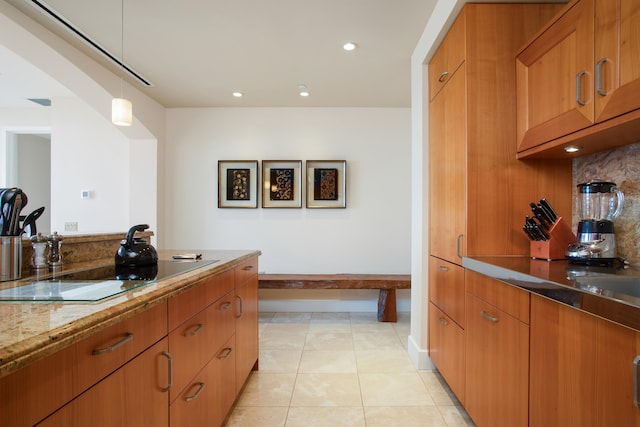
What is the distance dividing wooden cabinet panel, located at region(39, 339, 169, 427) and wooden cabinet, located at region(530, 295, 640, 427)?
130 cm

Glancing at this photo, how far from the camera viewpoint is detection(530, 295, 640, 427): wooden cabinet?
0.79 meters

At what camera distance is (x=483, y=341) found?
1497 mm

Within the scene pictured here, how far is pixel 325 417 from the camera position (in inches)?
71.5

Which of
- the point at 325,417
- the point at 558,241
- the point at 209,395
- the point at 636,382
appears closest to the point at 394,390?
the point at 325,417

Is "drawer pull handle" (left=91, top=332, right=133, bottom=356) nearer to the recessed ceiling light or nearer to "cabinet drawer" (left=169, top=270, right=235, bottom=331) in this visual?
"cabinet drawer" (left=169, top=270, right=235, bottom=331)

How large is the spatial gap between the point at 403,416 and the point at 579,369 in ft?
3.91

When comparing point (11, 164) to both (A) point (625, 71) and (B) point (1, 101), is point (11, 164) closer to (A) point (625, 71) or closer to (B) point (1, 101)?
(B) point (1, 101)

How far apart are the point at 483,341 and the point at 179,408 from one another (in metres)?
1.36

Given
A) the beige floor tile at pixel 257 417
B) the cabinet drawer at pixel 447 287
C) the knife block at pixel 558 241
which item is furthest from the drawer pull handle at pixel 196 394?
the knife block at pixel 558 241

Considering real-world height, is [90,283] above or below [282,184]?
below

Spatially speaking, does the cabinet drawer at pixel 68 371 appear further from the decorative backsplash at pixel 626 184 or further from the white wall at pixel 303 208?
the white wall at pixel 303 208

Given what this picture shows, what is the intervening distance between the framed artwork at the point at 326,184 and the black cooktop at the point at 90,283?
7.99 ft

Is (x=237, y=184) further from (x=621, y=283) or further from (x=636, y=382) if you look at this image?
(x=636, y=382)

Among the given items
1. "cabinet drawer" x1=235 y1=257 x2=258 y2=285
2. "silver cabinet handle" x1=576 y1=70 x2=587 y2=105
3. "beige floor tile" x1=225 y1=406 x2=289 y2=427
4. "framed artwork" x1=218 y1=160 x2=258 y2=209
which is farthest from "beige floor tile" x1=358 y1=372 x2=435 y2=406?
"framed artwork" x1=218 y1=160 x2=258 y2=209
